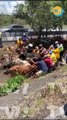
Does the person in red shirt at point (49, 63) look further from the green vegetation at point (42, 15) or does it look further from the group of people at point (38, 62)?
the green vegetation at point (42, 15)

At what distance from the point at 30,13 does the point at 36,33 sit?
6.13 ft

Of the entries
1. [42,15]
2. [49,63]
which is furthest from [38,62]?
[42,15]

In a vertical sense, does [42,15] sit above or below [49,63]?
above

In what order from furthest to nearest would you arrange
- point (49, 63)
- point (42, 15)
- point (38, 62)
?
point (42, 15)
point (38, 62)
point (49, 63)

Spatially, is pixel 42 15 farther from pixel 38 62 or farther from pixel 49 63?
pixel 49 63

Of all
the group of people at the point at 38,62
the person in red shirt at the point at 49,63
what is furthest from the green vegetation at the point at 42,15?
the person in red shirt at the point at 49,63

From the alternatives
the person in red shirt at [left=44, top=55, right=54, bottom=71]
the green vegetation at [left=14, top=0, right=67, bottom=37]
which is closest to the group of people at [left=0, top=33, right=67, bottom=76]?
the person in red shirt at [left=44, top=55, right=54, bottom=71]

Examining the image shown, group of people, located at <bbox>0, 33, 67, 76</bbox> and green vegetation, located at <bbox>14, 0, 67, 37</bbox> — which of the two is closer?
→ group of people, located at <bbox>0, 33, 67, 76</bbox>

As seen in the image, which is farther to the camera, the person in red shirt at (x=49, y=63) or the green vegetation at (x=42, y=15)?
the green vegetation at (x=42, y=15)

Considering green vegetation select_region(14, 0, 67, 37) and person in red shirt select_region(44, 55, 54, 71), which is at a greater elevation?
green vegetation select_region(14, 0, 67, 37)

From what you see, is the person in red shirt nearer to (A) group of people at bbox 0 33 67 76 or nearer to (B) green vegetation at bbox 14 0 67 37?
(A) group of people at bbox 0 33 67 76

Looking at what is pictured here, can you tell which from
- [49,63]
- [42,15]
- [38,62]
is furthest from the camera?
[42,15]

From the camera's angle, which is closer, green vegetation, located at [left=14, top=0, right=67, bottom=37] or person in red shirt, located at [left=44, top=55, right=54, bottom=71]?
person in red shirt, located at [left=44, top=55, right=54, bottom=71]

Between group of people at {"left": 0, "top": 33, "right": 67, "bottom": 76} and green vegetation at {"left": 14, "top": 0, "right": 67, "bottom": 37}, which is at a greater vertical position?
green vegetation at {"left": 14, "top": 0, "right": 67, "bottom": 37}
